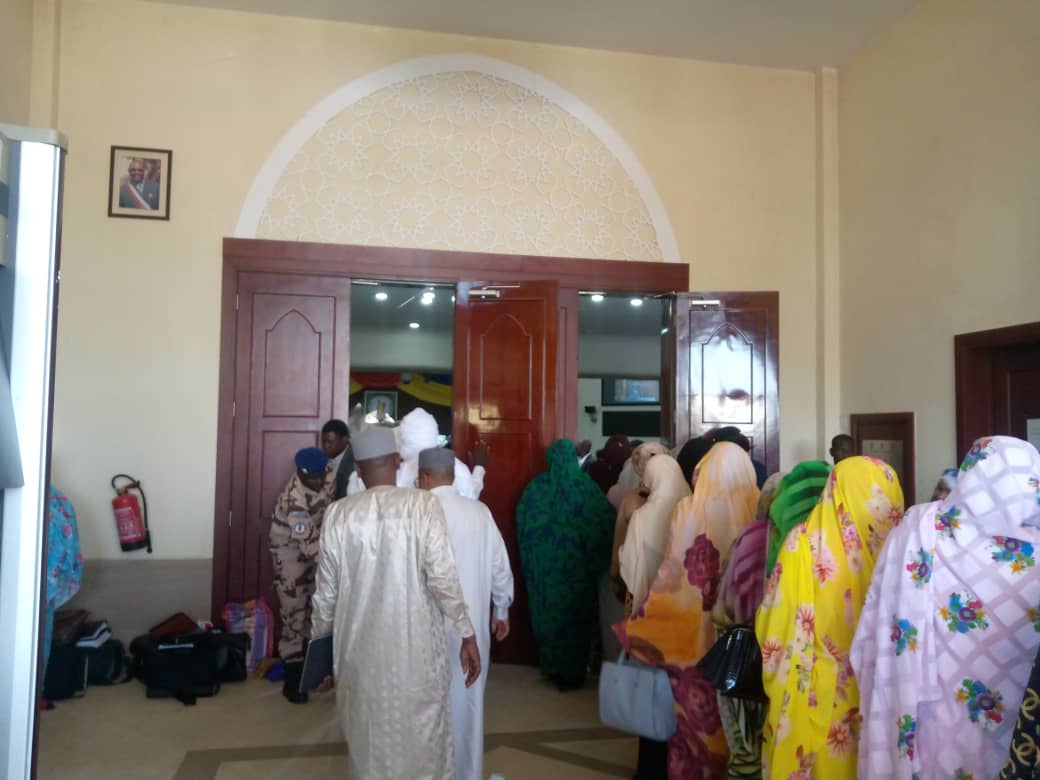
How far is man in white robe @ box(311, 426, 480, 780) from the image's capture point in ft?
8.91

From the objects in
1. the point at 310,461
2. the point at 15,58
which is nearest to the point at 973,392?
the point at 310,461

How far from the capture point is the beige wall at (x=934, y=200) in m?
4.43

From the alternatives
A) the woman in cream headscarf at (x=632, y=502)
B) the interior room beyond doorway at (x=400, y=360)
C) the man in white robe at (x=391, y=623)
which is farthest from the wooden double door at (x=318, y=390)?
the interior room beyond doorway at (x=400, y=360)

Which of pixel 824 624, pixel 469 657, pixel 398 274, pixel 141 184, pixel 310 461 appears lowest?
pixel 469 657

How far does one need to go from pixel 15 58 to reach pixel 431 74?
2.49 meters

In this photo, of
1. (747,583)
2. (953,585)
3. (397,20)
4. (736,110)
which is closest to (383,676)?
(747,583)

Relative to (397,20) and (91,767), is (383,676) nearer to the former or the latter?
(91,767)

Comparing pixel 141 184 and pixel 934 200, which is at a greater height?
pixel 141 184

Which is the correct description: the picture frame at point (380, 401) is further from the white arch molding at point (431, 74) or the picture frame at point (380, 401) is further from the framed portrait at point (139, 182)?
the framed portrait at point (139, 182)

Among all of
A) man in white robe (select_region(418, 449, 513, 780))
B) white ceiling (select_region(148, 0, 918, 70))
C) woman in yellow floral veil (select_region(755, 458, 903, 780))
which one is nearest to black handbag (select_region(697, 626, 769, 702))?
woman in yellow floral veil (select_region(755, 458, 903, 780))

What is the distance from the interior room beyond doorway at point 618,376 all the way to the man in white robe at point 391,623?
7675 mm

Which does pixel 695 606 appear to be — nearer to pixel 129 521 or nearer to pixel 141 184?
pixel 129 521

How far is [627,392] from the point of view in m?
12.2

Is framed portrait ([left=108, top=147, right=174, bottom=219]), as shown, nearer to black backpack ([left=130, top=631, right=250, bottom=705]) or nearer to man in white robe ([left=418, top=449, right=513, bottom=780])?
black backpack ([left=130, top=631, right=250, bottom=705])
